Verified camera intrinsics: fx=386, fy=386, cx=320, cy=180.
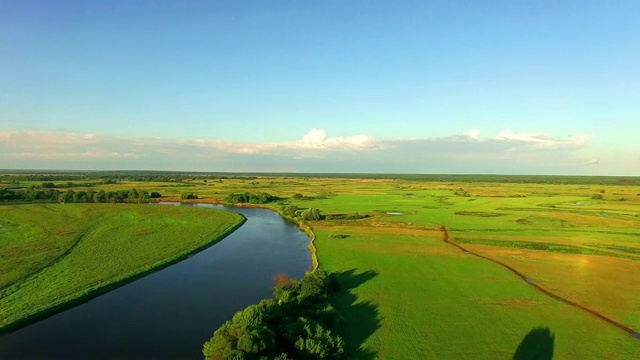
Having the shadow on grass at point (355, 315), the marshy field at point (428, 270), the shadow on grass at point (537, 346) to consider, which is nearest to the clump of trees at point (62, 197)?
the marshy field at point (428, 270)

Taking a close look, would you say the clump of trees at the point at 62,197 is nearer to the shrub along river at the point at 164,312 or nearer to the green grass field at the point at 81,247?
the green grass field at the point at 81,247

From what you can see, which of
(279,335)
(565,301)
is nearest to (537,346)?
(565,301)

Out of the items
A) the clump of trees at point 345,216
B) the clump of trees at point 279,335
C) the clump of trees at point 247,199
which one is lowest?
the clump of trees at point 279,335

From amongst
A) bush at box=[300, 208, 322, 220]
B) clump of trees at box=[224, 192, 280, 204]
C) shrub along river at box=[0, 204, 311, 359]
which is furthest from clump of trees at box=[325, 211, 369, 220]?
clump of trees at box=[224, 192, 280, 204]

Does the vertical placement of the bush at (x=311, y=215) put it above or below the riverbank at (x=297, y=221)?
above

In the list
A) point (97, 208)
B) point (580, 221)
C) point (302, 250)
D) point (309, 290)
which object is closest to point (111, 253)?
point (302, 250)

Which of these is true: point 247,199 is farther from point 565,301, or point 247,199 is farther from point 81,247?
point 565,301

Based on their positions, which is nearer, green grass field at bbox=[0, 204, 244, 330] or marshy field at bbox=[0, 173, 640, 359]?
marshy field at bbox=[0, 173, 640, 359]

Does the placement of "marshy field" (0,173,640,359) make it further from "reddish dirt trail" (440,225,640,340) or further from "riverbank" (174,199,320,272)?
"riverbank" (174,199,320,272)
